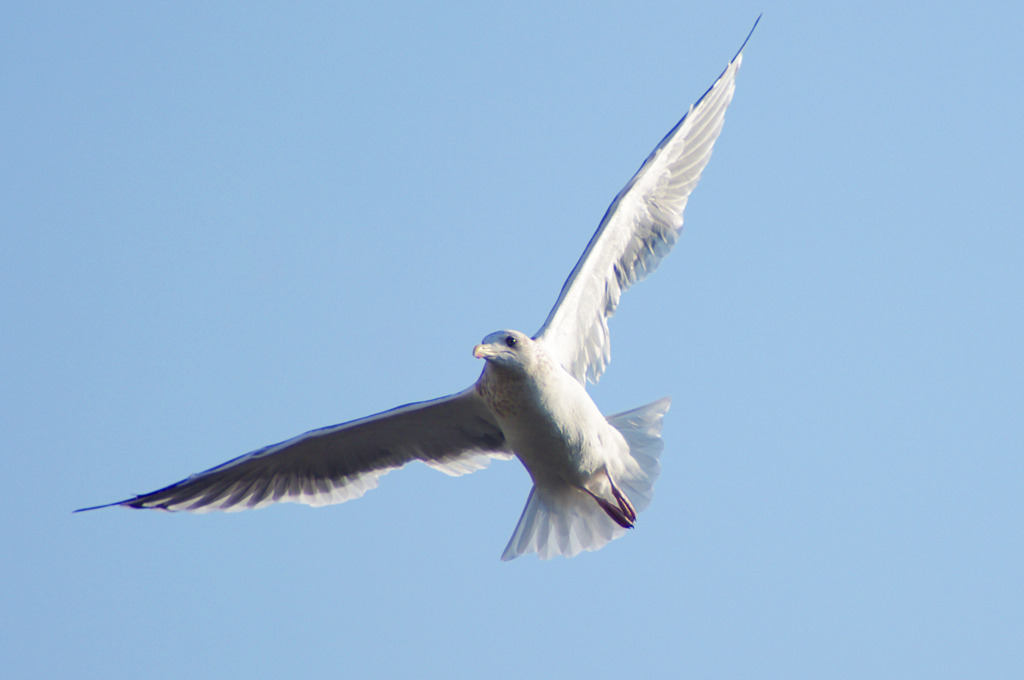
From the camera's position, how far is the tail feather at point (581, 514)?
6.14 metres

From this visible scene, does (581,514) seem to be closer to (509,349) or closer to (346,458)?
(509,349)

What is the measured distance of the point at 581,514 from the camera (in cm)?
618

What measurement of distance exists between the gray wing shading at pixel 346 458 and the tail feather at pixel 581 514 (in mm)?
437

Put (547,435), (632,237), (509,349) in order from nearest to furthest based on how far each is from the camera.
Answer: (509,349)
(547,435)
(632,237)

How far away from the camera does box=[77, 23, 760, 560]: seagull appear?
5539mm

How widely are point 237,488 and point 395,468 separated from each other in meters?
0.89

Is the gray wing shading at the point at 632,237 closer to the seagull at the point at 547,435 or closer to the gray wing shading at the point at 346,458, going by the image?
the seagull at the point at 547,435

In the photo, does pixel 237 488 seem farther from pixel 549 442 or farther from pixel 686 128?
pixel 686 128

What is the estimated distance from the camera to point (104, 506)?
5.57 m

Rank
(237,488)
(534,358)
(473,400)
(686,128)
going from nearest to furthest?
(534,358) < (473,400) < (237,488) < (686,128)

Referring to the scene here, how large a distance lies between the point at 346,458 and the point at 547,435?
1.45m

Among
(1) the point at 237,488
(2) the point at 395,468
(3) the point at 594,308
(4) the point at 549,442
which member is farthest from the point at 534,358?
(1) the point at 237,488

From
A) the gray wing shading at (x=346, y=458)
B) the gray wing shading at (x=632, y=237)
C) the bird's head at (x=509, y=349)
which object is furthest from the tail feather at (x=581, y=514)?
the bird's head at (x=509, y=349)

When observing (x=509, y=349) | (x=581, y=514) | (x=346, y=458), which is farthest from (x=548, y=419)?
(x=346, y=458)
